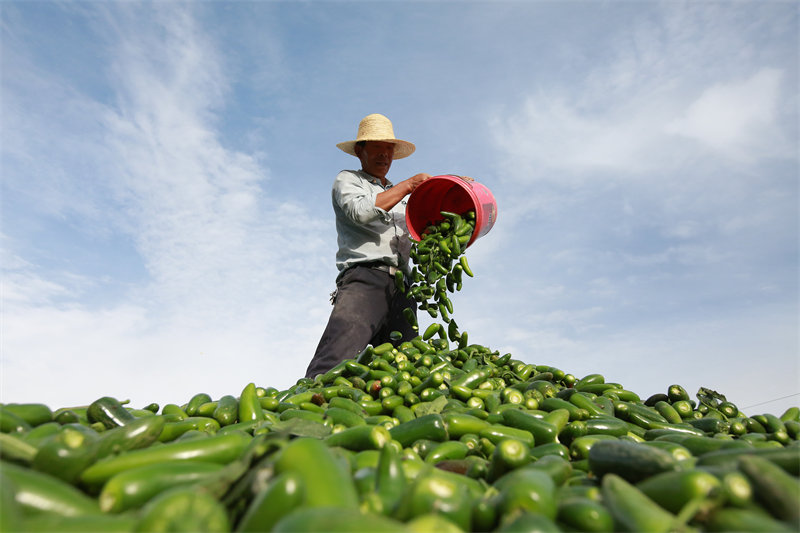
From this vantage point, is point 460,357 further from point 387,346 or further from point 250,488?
point 250,488

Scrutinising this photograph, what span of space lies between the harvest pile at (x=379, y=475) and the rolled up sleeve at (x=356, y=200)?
4371 millimetres

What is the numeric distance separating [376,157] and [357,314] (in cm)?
304

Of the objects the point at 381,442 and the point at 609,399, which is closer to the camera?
the point at 381,442

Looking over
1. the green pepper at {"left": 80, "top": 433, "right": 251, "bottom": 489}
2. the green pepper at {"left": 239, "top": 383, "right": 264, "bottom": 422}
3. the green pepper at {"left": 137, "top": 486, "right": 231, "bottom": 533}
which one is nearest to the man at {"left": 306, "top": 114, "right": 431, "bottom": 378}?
the green pepper at {"left": 239, "top": 383, "right": 264, "bottom": 422}

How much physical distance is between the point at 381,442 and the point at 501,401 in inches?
87.3

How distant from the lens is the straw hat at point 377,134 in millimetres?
9523

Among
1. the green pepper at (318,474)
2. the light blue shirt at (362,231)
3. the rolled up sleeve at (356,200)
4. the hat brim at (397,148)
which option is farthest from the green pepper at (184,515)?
the hat brim at (397,148)

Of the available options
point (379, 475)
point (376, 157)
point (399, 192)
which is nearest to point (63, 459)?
point (379, 475)

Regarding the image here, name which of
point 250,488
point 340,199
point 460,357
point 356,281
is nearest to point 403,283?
point 356,281

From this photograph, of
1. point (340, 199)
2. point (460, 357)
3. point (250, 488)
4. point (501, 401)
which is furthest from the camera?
point (340, 199)

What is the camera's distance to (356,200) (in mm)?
8625

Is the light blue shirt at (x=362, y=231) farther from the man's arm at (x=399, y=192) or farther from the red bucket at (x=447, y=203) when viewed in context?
the red bucket at (x=447, y=203)

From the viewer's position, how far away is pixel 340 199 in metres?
8.91

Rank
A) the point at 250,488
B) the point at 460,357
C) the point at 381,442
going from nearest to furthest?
the point at 250,488, the point at 381,442, the point at 460,357
